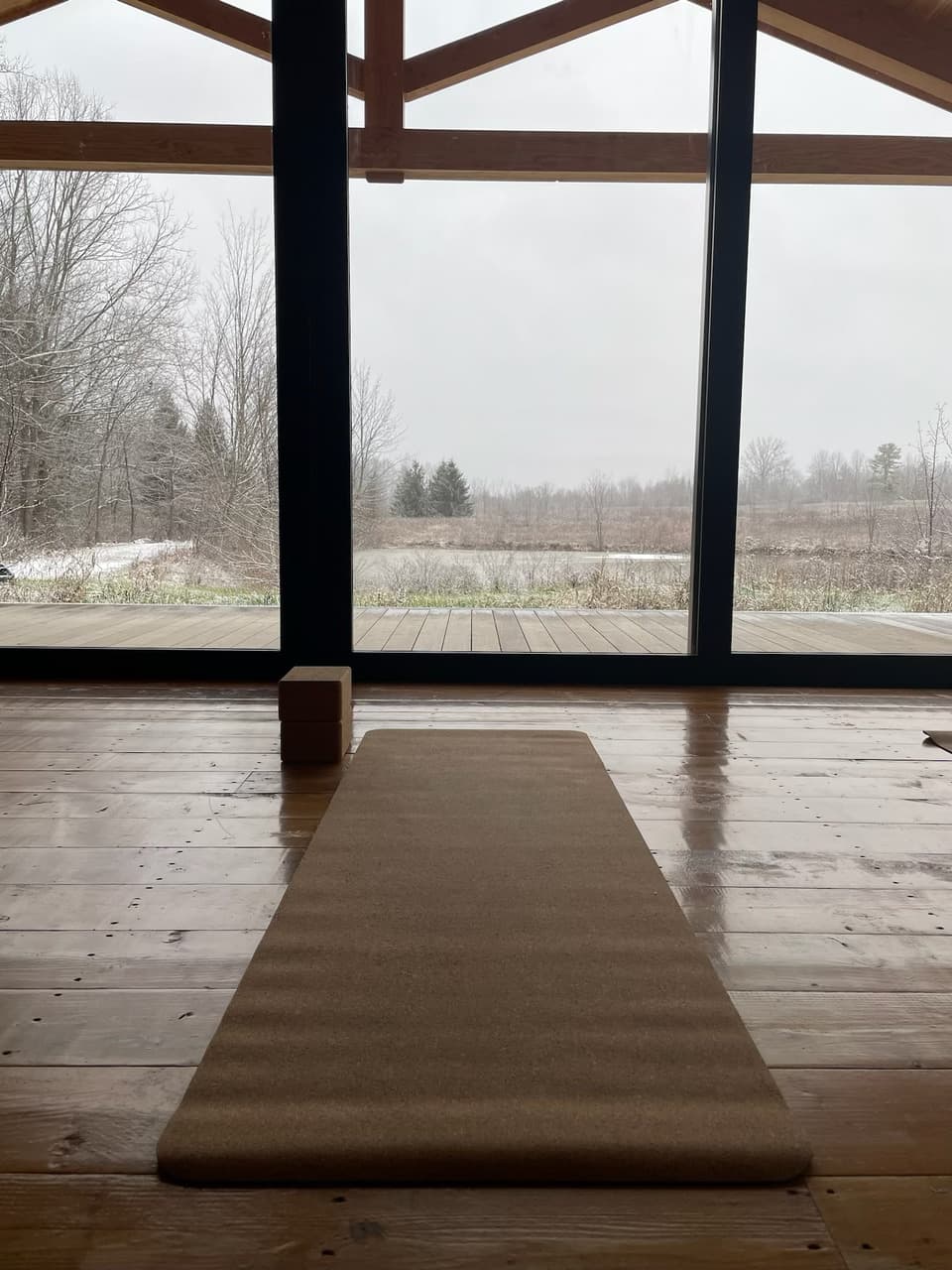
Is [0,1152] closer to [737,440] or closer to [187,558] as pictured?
[187,558]

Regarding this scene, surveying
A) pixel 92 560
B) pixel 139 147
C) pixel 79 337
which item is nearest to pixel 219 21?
pixel 139 147

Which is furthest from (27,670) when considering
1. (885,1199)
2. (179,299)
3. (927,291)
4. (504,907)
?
(927,291)

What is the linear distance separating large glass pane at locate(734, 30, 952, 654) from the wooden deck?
0.01 metres

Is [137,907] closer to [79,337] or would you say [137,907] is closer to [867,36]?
[79,337]

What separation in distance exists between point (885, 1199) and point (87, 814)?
1.91 m

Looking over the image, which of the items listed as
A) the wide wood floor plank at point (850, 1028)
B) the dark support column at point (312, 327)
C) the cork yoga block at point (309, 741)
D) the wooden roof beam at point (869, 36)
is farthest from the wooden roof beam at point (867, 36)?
the wide wood floor plank at point (850, 1028)

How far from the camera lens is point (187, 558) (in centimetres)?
418

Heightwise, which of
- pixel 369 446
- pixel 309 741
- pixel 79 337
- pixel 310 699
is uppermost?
pixel 79 337

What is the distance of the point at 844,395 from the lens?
4.14 metres

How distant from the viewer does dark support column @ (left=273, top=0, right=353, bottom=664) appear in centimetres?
394

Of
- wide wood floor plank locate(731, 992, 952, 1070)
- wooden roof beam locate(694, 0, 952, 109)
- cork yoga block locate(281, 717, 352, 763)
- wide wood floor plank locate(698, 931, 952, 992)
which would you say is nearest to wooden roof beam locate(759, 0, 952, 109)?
wooden roof beam locate(694, 0, 952, 109)

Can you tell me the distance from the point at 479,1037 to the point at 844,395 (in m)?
3.60

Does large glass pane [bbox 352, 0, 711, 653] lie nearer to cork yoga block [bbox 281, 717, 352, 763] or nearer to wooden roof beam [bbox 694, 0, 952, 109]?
wooden roof beam [bbox 694, 0, 952, 109]

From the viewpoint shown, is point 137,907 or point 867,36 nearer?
point 137,907
